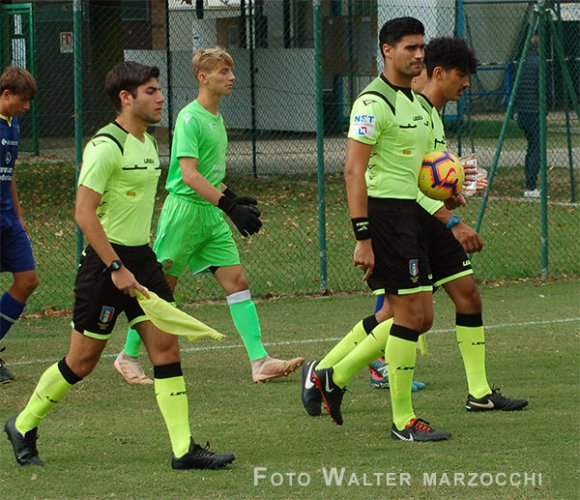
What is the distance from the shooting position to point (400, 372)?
7.09 meters

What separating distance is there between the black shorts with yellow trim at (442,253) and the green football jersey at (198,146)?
1684 millimetres

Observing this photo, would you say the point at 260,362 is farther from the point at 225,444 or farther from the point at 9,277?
the point at 9,277

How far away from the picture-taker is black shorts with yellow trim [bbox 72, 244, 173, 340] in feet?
21.5

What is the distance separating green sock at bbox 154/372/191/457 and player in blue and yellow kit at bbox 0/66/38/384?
2521 millimetres

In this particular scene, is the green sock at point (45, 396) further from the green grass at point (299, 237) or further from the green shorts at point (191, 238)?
the green grass at point (299, 237)

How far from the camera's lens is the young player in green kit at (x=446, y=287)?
7.55 m

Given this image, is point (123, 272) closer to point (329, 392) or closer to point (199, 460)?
point (199, 460)

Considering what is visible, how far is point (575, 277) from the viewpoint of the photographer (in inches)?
518

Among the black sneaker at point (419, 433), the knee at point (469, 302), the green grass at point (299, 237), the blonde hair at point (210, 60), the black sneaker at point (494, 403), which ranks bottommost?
the green grass at point (299, 237)

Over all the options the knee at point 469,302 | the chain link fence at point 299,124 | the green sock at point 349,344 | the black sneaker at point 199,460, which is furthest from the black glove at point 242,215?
the chain link fence at point 299,124

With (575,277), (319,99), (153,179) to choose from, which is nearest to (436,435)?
(153,179)

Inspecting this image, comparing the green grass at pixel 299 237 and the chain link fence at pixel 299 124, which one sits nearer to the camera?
the green grass at pixel 299 237

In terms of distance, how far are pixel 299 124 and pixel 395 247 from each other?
12877 millimetres

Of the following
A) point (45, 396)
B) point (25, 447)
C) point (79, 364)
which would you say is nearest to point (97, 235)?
point (79, 364)
